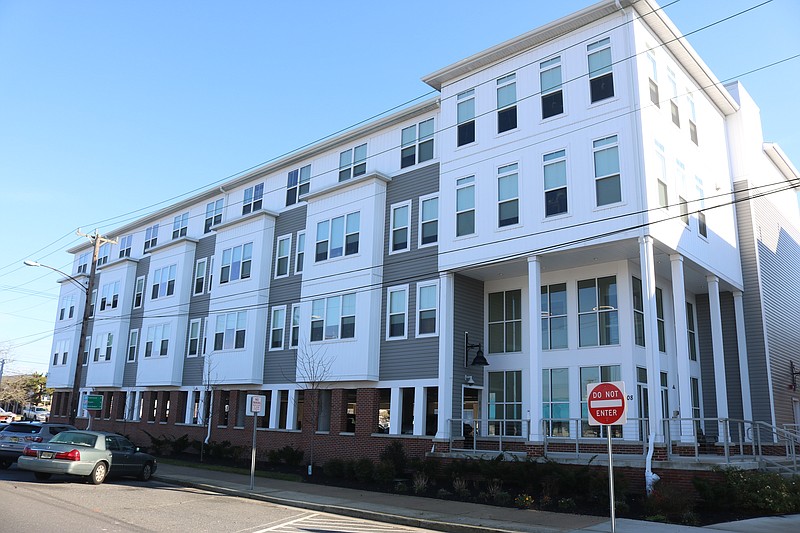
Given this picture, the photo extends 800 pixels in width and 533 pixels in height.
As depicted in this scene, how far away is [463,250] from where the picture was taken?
23.4m

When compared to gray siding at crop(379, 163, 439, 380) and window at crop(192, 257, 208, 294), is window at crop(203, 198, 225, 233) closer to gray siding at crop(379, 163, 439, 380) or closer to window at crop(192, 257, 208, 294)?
window at crop(192, 257, 208, 294)

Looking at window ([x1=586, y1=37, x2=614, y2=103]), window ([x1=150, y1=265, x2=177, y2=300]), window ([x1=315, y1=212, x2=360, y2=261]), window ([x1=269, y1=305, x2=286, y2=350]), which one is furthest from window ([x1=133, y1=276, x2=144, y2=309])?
window ([x1=586, y1=37, x2=614, y2=103])

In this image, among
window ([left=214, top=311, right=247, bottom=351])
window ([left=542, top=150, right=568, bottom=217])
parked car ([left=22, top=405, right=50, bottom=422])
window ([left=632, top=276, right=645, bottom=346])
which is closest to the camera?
window ([left=542, top=150, right=568, bottom=217])

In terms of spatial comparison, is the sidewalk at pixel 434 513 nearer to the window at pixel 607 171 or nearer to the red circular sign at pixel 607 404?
the red circular sign at pixel 607 404

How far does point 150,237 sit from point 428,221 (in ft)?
79.3

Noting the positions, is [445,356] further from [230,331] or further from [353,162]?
[230,331]

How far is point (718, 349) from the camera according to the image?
76.5 ft

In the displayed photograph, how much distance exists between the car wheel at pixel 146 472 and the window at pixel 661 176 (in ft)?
59.7

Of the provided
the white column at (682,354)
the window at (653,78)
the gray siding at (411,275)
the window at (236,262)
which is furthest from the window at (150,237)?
the white column at (682,354)

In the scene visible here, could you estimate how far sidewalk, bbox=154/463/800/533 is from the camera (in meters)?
13.4

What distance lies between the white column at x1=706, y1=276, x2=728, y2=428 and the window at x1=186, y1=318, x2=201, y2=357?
2499 cm

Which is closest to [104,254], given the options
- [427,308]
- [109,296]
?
[109,296]

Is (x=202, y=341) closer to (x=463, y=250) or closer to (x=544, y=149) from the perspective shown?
(x=463, y=250)

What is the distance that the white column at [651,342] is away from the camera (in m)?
18.2
